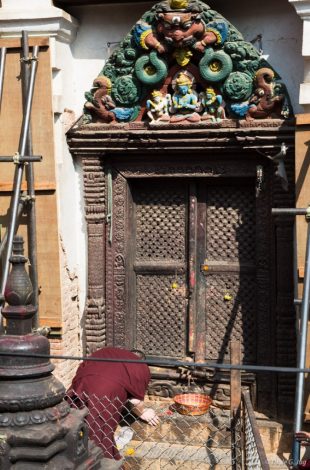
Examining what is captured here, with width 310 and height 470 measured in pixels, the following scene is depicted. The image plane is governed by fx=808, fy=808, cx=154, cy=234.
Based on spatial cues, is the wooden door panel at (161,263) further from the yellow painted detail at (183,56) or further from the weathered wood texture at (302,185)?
the weathered wood texture at (302,185)

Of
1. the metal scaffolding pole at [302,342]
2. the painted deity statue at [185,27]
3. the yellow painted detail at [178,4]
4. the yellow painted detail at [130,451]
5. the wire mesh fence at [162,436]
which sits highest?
the yellow painted detail at [178,4]

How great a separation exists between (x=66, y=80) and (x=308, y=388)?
3306 millimetres

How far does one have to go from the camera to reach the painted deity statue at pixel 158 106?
6.86m

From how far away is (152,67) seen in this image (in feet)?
22.3

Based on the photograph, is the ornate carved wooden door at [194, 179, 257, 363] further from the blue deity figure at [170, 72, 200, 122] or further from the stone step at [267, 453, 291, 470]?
the stone step at [267, 453, 291, 470]

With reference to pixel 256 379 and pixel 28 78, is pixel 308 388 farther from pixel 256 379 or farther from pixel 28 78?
pixel 28 78

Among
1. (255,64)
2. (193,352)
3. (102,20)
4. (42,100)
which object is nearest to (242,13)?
(255,64)

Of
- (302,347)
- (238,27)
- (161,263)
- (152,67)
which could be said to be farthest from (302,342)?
(238,27)

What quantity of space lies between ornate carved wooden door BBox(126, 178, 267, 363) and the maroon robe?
79 centimetres

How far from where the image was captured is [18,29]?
22.7ft

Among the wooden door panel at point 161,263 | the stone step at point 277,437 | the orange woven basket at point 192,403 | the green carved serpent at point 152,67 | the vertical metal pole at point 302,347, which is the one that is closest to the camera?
the vertical metal pole at point 302,347

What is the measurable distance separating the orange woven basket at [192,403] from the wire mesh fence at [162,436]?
5 cm

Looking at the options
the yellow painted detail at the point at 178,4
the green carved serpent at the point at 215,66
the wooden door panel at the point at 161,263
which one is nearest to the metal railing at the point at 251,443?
the wooden door panel at the point at 161,263

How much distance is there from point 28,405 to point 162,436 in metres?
3.85
